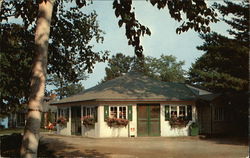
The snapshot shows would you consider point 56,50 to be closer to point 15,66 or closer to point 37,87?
point 15,66

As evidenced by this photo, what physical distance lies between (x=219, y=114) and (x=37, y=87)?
2495 centimetres

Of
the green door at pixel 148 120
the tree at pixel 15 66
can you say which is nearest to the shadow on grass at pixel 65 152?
the tree at pixel 15 66

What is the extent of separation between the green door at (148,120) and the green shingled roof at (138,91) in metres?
0.85

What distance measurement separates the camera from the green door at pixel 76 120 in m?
26.3

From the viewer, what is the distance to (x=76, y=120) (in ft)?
87.3

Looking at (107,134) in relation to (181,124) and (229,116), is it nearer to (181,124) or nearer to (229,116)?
(181,124)

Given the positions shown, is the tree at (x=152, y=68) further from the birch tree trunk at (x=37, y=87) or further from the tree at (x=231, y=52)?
the birch tree trunk at (x=37, y=87)

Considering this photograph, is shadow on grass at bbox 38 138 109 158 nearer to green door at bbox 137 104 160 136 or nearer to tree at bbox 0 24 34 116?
tree at bbox 0 24 34 116

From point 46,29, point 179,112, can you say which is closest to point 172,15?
point 46,29

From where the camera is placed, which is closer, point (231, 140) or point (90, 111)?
point (231, 140)

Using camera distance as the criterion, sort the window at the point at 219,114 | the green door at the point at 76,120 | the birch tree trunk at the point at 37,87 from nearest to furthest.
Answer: the birch tree trunk at the point at 37,87
the green door at the point at 76,120
the window at the point at 219,114

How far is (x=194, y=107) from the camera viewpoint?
2522 centimetres

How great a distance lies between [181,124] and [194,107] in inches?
71.9

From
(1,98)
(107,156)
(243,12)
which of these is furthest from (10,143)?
→ (243,12)
